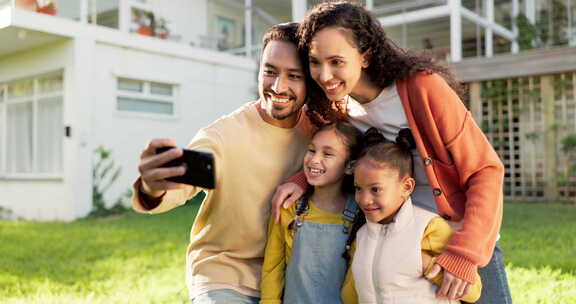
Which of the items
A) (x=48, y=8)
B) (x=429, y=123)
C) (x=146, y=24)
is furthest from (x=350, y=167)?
(x=146, y=24)

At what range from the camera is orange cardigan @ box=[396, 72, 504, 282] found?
7.05 feet

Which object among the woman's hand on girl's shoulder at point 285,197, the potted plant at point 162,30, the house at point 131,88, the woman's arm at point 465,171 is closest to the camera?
the woman's arm at point 465,171

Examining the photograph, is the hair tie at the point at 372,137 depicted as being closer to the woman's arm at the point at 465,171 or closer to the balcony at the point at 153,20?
the woman's arm at the point at 465,171

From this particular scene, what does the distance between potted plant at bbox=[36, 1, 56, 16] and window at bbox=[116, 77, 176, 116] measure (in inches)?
73.0

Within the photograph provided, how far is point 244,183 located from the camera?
100 inches

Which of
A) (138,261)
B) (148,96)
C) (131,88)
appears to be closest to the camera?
(138,261)

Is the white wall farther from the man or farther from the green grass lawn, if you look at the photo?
the man

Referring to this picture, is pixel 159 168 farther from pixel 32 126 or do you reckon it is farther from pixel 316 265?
pixel 32 126

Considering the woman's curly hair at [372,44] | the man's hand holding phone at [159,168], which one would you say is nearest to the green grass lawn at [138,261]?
the woman's curly hair at [372,44]

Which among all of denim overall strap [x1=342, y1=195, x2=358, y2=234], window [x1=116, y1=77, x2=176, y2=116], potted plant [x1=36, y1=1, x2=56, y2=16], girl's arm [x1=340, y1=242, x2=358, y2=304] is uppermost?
potted plant [x1=36, y1=1, x2=56, y2=16]

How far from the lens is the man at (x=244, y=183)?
251 cm

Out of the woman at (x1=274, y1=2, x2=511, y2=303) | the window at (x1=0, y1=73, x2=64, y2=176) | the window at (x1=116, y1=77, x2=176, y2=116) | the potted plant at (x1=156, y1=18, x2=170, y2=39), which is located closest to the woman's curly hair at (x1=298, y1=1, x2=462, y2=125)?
the woman at (x1=274, y1=2, x2=511, y2=303)

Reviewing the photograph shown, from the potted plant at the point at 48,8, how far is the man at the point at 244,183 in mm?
9642

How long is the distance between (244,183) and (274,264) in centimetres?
38
